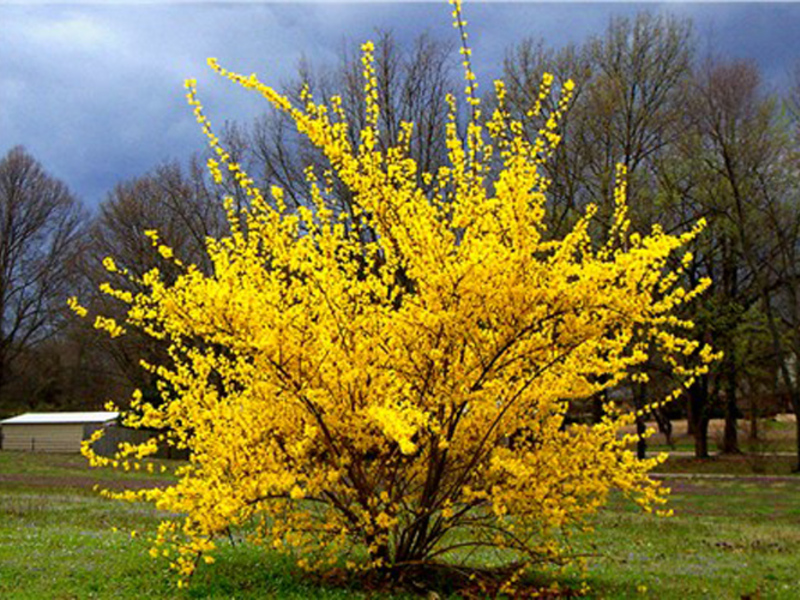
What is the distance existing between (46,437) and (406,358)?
3361 cm

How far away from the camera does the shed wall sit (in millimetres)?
36031

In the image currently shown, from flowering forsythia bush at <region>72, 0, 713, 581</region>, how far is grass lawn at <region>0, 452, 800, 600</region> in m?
0.58

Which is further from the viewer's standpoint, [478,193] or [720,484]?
[720,484]

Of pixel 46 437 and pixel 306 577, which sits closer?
pixel 306 577

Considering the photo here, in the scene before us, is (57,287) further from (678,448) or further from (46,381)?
(678,448)

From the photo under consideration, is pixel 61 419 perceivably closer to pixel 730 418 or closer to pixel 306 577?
pixel 730 418

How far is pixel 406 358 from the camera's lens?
7387mm

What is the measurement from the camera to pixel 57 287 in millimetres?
41438

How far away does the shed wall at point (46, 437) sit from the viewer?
1419 inches

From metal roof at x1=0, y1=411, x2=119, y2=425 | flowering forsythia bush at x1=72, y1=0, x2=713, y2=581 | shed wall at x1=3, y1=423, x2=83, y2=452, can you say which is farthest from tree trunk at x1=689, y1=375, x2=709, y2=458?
shed wall at x1=3, y1=423, x2=83, y2=452

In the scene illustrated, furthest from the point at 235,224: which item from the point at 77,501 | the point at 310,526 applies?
the point at 77,501

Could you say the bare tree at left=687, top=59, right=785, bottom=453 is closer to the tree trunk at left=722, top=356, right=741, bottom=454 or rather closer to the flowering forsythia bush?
the tree trunk at left=722, top=356, right=741, bottom=454

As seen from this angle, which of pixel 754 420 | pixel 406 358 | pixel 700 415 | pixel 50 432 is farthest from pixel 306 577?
pixel 50 432

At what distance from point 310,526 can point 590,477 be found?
107 inches
